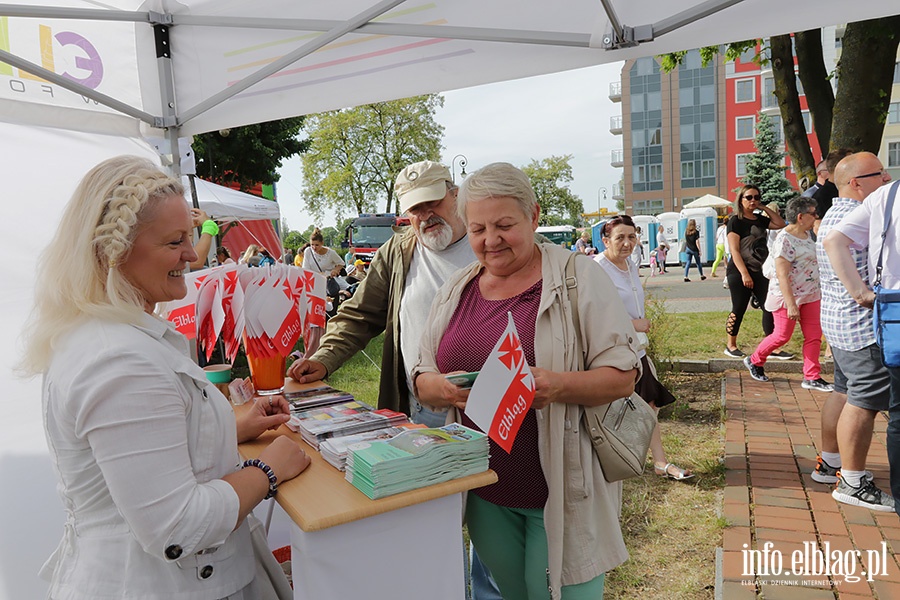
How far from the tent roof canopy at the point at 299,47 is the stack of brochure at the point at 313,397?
153cm

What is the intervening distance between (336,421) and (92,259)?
85cm

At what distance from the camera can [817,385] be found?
19.7ft

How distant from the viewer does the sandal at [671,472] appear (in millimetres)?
4250

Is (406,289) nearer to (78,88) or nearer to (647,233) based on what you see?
(78,88)

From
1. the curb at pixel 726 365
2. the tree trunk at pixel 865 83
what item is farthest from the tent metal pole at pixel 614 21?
the tree trunk at pixel 865 83

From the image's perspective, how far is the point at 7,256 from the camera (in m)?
2.98

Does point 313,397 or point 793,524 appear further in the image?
point 793,524

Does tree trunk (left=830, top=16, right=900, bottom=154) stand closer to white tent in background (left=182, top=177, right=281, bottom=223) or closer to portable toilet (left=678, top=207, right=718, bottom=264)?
white tent in background (left=182, top=177, right=281, bottom=223)

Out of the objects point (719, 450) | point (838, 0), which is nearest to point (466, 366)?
point (838, 0)

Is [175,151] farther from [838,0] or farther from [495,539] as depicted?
[838,0]

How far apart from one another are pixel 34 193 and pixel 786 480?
4622mm

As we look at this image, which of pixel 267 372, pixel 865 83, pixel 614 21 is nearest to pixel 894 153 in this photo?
pixel 865 83

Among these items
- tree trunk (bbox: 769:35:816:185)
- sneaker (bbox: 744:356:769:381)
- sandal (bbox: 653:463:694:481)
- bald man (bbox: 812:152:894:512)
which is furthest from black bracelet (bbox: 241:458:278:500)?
tree trunk (bbox: 769:35:816:185)

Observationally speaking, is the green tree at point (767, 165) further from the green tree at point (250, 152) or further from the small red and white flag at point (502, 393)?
the small red and white flag at point (502, 393)
